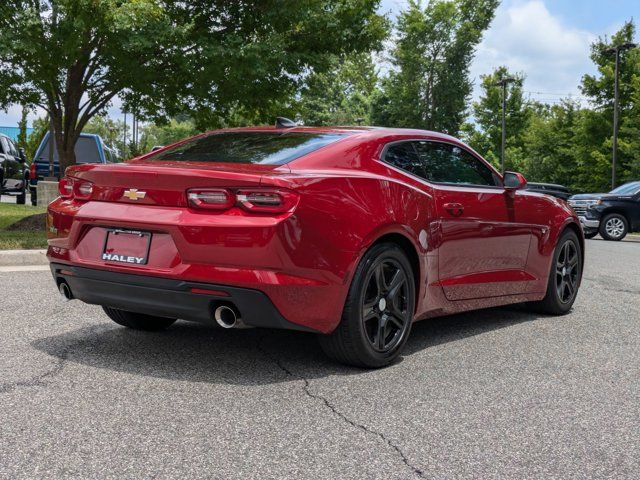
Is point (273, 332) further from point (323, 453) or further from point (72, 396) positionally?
point (323, 453)

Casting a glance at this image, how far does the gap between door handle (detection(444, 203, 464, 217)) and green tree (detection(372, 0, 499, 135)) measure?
55.9m

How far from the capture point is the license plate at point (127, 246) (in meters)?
4.38

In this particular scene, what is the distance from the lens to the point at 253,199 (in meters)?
4.16

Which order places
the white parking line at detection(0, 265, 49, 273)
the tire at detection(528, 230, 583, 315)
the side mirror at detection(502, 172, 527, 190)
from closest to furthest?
the side mirror at detection(502, 172, 527, 190), the tire at detection(528, 230, 583, 315), the white parking line at detection(0, 265, 49, 273)

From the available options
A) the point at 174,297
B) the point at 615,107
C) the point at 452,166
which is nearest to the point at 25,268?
the point at 174,297

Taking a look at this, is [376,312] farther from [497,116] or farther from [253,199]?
[497,116]

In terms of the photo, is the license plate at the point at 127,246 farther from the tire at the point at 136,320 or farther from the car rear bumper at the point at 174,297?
the tire at the point at 136,320

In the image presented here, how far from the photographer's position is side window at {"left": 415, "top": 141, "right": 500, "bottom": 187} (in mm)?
5460

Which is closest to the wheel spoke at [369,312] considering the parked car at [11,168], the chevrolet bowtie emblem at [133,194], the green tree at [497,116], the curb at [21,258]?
the chevrolet bowtie emblem at [133,194]

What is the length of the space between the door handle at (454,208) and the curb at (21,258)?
5.65m

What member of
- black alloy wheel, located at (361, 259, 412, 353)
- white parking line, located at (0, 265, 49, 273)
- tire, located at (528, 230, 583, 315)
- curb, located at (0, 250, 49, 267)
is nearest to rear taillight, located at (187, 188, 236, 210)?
black alloy wheel, located at (361, 259, 412, 353)

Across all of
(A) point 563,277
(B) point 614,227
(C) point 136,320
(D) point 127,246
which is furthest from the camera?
(B) point 614,227

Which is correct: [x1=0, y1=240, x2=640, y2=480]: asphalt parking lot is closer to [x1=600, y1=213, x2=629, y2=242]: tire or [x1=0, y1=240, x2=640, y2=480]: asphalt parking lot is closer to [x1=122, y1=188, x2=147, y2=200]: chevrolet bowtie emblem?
[x1=122, y1=188, x2=147, y2=200]: chevrolet bowtie emblem

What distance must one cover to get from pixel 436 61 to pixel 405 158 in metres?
57.5
